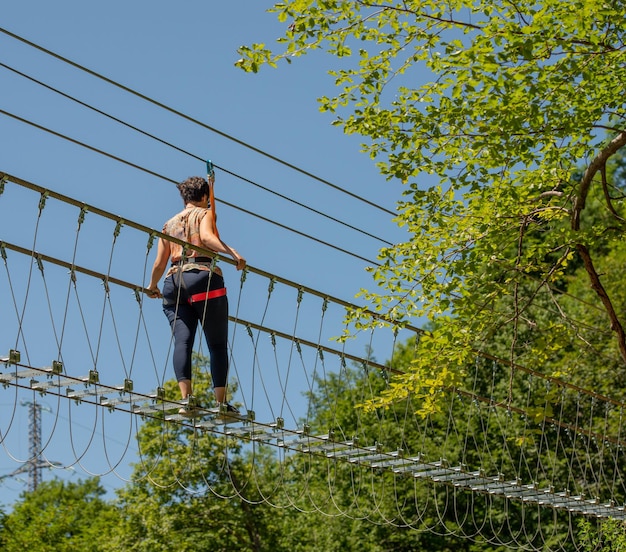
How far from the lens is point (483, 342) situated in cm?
1050

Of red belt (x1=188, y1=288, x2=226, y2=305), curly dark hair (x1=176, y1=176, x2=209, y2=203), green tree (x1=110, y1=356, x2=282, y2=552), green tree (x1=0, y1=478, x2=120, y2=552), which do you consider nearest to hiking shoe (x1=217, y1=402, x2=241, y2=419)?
red belt (x1=188, y1=288, x2=226, y2=305)

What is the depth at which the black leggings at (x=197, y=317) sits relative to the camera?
748 cm

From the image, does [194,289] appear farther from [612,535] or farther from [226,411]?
[612,535]

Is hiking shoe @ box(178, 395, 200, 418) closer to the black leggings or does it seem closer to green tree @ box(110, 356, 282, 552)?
the black leggings

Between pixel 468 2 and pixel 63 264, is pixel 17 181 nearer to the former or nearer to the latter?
pixel 63 264

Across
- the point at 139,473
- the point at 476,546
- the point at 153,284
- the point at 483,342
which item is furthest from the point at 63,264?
the point at 139,473

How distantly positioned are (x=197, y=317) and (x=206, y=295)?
0.74ft

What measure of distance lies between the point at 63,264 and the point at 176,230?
2.39 ft

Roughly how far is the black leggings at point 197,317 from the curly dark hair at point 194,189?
17.9 inches

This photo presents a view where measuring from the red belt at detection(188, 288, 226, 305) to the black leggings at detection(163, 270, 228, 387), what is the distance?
0.02 meters

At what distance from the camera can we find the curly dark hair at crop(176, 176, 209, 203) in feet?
24.9

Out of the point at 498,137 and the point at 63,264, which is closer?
the point at 63,264

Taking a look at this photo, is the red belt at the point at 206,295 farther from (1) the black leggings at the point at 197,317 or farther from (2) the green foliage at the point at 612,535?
(2) the green foliage at the point at 612,535

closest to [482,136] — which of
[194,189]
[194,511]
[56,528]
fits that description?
[194,189]
